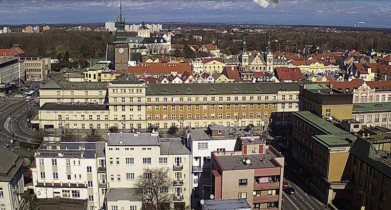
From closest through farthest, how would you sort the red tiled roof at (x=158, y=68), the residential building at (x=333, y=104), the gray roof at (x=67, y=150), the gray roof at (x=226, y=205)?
the gray roof at (x=226, y=205)
the gray roof at (x=67, y=150)
the residential building at (x=333, y=104)
the red tiled roof at (x=158, y=68)

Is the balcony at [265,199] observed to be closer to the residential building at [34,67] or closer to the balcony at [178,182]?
the balcony at [178,182]

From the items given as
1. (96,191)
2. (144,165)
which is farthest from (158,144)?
(96,191)

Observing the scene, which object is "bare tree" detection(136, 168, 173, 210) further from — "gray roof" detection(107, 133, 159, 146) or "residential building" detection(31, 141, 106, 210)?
"residential building" detection(31, 141, 106, 210)

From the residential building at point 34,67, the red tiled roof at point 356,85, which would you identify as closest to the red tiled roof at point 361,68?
the red tiled roof at point 356,85

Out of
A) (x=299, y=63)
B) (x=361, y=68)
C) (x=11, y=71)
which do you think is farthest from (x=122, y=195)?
(x=11, y=71)

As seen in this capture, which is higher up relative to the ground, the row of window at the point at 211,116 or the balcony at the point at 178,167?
the balcony at the point at 178,167

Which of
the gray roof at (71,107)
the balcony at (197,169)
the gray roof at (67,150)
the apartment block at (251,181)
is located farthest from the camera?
the gray roof at (71,107)
